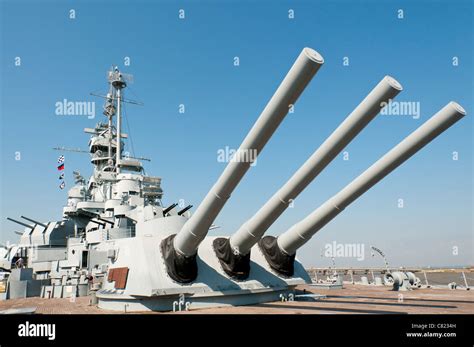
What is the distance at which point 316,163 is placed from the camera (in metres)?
8.12

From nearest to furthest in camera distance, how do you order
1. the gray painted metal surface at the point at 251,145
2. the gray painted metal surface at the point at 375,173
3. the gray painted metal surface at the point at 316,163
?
the gray painted metal surface at the point at 251,145, the gray painted metal surface at the point at 316,163, the gray painted metal surface at the point at 375,173

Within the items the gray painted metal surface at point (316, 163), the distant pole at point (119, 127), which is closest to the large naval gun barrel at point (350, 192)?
the gray painted metal surface at point (316, 163)

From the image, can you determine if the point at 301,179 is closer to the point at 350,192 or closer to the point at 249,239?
the point at 350,192

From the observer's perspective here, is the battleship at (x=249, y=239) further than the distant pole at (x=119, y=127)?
No

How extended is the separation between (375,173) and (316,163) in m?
1.35

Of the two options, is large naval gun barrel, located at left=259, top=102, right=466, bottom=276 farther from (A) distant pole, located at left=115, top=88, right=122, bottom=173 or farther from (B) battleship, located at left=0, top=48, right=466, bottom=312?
(A) distant pole, located at left=115, top=88, right=122, bottom=173

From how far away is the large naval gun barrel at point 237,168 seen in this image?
5.93m

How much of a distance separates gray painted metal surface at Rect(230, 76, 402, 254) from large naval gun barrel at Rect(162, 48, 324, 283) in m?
1.33

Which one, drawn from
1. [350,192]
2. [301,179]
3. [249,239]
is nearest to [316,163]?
[301,179]

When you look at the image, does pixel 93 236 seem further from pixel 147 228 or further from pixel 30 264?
pixel 147 228

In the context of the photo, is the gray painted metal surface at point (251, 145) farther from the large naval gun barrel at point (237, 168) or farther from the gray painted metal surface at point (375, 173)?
the gray painted metal surface at point (375, 173)

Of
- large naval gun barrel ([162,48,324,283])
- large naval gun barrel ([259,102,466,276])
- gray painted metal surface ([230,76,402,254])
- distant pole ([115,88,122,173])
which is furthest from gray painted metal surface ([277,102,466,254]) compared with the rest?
distant pole ([115,88,122,173])
